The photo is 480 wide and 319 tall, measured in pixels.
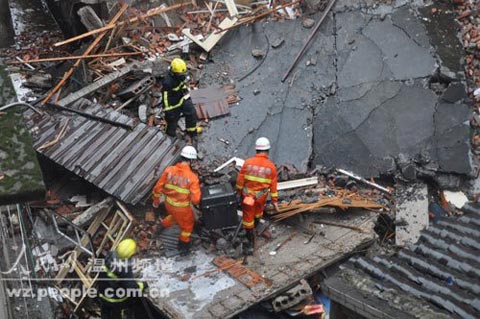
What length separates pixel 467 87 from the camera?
449 inches

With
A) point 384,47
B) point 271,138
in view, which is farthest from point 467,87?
point 271,138

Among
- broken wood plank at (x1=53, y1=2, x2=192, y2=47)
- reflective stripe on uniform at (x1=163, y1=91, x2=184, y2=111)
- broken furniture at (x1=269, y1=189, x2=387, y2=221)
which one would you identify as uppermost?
broken wood plank at (x1=53, y1=2, x2=192, y2=47)

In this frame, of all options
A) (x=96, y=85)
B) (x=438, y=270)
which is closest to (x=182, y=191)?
(x=96, y=85)

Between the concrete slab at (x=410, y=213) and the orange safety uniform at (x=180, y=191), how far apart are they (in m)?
3.09

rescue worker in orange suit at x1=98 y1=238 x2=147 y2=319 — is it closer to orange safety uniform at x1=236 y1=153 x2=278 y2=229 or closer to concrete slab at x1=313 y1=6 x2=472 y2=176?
orange safety uniform at x1=236 y1=153 x2=278 y2=229

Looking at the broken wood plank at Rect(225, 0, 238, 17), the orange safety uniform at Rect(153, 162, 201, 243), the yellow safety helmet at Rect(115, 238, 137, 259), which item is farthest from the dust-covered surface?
the broken wood plank at Rect(225, 0, 238, 17)

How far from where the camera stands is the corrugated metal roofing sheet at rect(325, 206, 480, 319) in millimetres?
6004

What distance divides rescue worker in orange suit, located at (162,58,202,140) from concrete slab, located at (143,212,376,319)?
2404 mm

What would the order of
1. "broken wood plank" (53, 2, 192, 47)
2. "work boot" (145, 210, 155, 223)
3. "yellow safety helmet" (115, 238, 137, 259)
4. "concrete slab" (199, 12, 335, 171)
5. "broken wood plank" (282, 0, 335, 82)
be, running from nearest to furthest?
"yellow safety helmet" (115, 238, 137, 259) → "work boot" (145, 210, 155, 223) → "concrete slab" (199, 12, 335, 171) → "broken wood plank" (53, 2, 192, 47) → "broken wood plank" (282, 0, 335, 82)

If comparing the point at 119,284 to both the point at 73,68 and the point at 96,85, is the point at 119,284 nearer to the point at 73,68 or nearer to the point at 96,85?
the point at 96,85

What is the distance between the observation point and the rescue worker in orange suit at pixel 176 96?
1114cm

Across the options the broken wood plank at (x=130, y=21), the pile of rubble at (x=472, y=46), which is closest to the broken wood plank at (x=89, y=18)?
the broken wood plank at (x=130, y=21)

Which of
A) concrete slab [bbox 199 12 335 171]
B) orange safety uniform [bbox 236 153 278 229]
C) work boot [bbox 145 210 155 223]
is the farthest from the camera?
concrete slab [bbox 199 12 335 171]

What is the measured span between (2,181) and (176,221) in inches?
195
